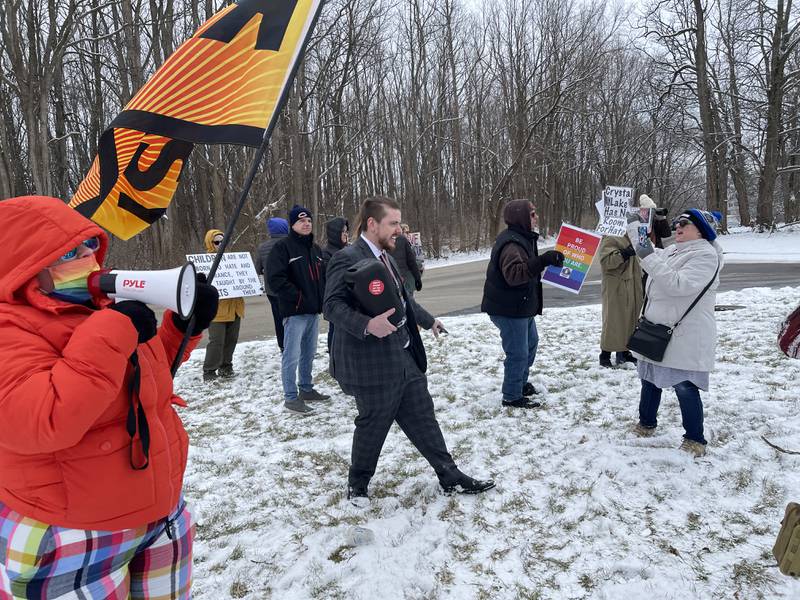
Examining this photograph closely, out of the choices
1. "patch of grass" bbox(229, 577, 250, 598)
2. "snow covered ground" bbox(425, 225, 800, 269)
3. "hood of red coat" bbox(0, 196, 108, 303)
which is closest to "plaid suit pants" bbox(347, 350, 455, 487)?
"patch of grass" bbox(229, 577, 250, 598)

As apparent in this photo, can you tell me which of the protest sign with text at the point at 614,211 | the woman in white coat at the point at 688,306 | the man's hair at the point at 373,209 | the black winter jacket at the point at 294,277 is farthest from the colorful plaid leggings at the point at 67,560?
the protest sign with text at the point at 614,211

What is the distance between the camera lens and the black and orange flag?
2230 millimetres

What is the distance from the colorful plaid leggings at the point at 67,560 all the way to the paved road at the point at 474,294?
712 cm

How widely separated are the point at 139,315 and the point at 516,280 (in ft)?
11.2

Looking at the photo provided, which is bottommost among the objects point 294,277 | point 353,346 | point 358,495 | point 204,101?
point 358,495

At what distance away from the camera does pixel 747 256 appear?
58.7 feet

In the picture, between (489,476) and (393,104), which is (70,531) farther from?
(393,104)

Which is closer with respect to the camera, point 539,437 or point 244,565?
point 244,565

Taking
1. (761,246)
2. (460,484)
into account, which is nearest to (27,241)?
(460,484)

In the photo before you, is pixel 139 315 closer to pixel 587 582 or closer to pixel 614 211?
pixel 587 582

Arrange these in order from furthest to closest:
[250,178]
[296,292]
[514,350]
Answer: [296,292]
[514,350]
[250,178]

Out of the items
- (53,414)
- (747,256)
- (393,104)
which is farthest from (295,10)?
(393,104)

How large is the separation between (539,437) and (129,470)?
3.34 metres

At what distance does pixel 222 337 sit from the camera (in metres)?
6.30
